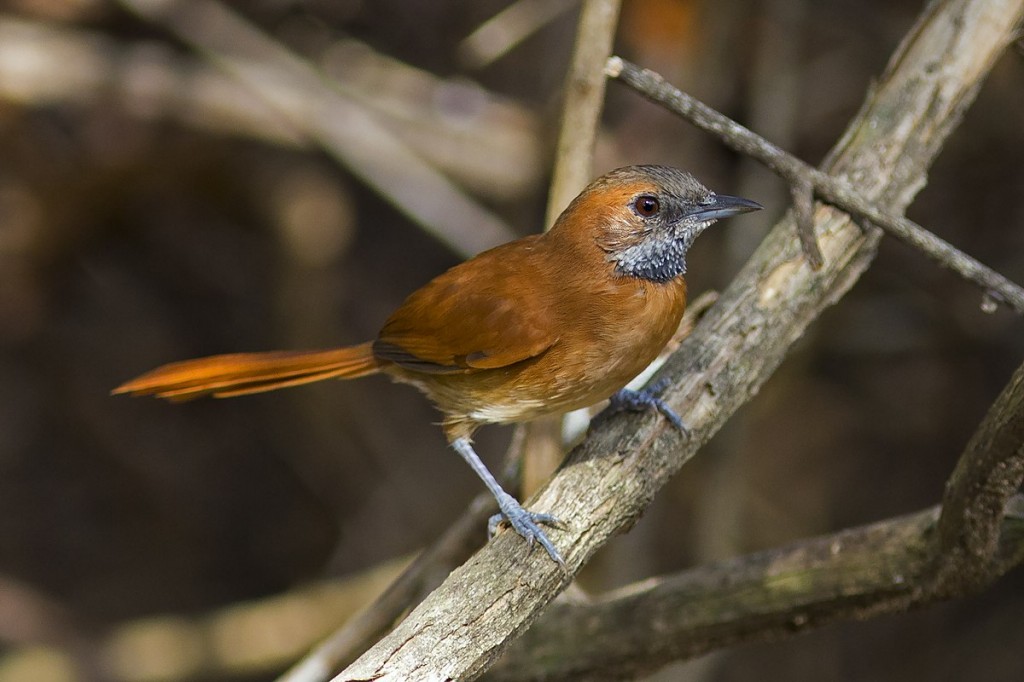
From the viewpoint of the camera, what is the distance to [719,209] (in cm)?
310

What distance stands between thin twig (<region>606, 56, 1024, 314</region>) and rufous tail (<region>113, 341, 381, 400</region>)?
48.1 inches

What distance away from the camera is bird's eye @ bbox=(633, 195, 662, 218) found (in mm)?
3068

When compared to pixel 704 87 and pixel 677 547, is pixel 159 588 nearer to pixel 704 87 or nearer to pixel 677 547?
pixel 677 547

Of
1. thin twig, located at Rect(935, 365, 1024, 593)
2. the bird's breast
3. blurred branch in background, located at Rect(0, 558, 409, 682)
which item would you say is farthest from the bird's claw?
blurred branch in background, located at Rect(0, 558, 409, 682)

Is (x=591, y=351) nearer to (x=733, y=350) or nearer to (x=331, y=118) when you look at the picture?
(x=733, y=350)

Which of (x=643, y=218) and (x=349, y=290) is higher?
(x=349, y=290)

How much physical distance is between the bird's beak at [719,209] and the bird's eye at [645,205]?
0.35 ft

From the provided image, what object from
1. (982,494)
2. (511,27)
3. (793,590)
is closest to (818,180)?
(982,494)

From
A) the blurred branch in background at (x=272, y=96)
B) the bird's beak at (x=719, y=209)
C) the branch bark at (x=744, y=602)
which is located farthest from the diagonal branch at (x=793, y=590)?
the blurred branch in background at (x=272, y=96)

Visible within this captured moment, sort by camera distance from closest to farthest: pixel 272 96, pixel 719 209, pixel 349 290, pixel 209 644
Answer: pixel 719 209, pixel 272 96, pixel 209 644, pixel 349 290

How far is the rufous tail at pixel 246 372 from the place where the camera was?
129 inches

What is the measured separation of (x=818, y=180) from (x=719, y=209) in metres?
0.30

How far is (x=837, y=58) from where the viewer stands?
542 centimetres

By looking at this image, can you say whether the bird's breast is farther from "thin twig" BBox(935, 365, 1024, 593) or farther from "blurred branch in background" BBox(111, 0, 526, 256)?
"blurred branch in background" BBox(111, 0, 526, 256)
